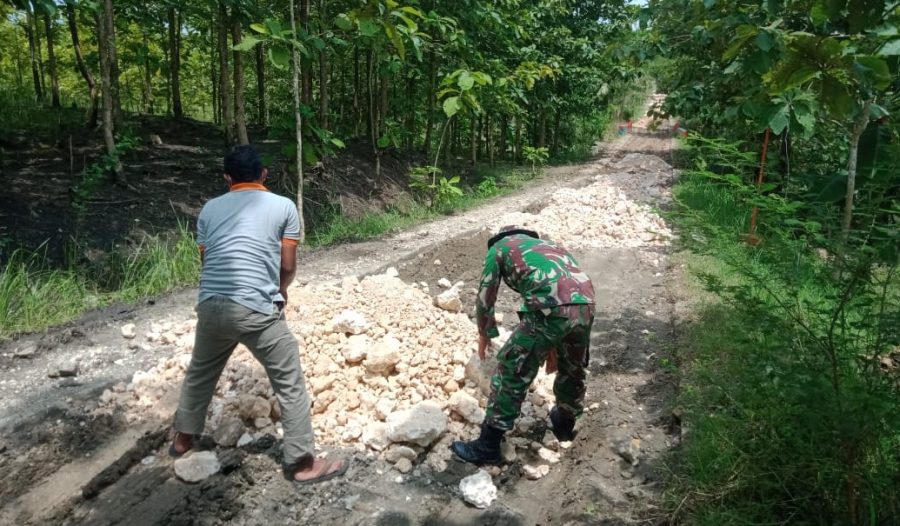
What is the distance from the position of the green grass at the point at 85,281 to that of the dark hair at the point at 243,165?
2.72 meters

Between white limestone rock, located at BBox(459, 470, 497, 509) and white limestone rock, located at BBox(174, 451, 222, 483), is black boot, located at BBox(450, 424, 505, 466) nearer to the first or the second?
white limestone rock, located at BBox(459, 470, 497, 509)

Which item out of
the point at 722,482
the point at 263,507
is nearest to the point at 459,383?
the point at 263,507

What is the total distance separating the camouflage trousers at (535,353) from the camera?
9.89 ft

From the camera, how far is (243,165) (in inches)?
116

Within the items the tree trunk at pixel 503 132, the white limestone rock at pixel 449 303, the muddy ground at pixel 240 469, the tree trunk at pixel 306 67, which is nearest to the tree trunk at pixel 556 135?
the tree trunk at pixel 503 132

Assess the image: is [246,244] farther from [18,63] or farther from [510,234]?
[18,63]

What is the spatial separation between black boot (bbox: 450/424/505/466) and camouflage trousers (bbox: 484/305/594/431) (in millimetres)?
61

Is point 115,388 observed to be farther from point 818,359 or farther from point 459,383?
point 818,359

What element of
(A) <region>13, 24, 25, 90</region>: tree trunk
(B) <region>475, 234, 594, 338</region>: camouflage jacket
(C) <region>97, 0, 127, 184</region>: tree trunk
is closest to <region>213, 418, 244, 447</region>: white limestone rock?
(B) <region>475, 234, 594, 338</region>: camouflage jacket

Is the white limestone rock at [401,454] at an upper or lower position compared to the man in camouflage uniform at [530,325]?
lower

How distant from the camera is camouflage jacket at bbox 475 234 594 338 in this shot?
3010 mm

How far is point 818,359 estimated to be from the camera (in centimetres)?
238

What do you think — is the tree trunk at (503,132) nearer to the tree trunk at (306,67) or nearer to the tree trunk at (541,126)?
the tree trunk at (541,126)

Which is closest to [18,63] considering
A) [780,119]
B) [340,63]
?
[340,63]
